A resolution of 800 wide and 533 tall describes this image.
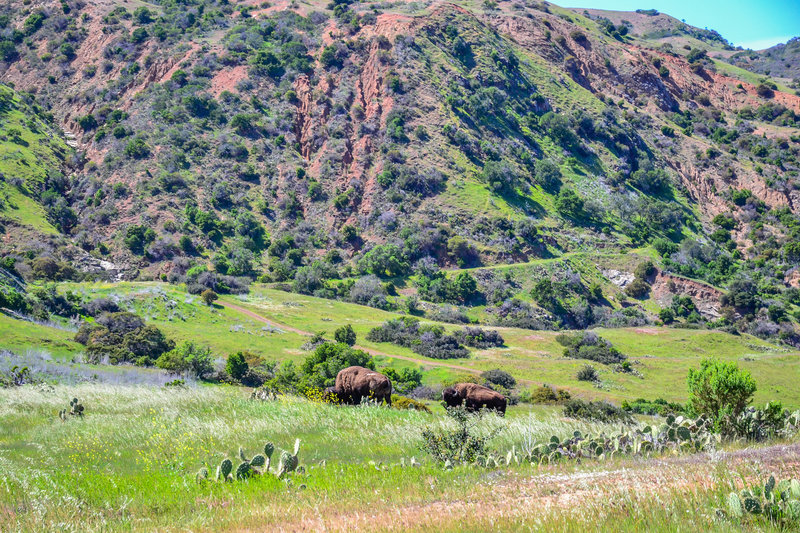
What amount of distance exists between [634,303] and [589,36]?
66.7 meters

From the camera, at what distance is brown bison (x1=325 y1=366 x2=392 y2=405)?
777 inches

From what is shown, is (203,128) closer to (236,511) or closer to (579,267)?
(579,267)

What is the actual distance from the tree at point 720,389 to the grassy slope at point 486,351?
50.1 feet

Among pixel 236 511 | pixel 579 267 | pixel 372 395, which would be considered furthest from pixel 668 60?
pixel 236 511

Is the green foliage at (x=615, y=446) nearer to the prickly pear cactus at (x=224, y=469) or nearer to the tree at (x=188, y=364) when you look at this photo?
the prickly pear cactus at (x=224, y=469)

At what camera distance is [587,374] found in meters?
35.7

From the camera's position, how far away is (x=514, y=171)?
7650cm

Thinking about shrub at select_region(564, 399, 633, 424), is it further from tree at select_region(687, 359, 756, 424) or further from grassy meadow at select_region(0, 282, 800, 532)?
grassy meadow at select_region(0, 282, 800, 532)

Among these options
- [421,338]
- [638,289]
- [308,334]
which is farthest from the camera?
[638,289]

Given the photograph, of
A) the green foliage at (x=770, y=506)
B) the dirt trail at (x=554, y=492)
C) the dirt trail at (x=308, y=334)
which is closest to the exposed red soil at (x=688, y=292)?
the dirt trail at (x=308, y=334)

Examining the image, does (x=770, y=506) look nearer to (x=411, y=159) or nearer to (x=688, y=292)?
(x=688, y=292)

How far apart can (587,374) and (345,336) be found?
16.6 m

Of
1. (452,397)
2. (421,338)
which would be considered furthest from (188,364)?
(421,338)

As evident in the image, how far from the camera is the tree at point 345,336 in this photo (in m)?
41.0
